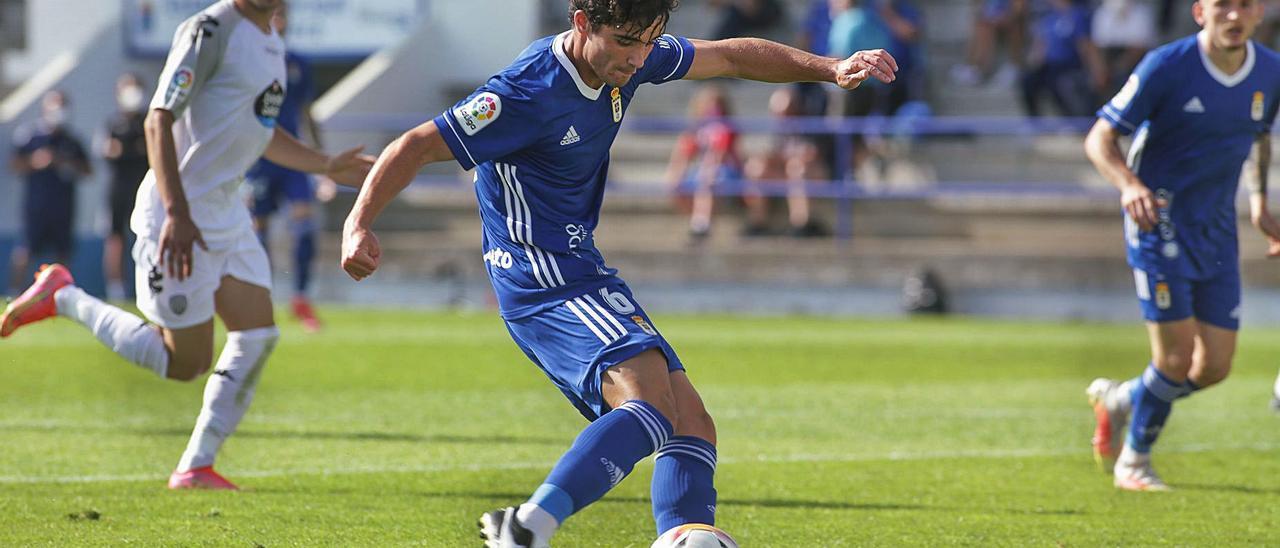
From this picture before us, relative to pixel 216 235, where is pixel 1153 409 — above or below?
below

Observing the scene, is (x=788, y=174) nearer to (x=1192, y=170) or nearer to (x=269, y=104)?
(x=1192, y=170)

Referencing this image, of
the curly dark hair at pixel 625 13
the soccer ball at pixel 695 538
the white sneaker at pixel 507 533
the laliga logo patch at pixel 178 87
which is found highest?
the curly dark hair at pixel 625 13

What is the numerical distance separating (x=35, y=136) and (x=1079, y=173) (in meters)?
12.3

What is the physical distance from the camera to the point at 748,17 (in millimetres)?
22547

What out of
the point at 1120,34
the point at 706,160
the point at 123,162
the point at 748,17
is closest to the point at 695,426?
the point at 706,160

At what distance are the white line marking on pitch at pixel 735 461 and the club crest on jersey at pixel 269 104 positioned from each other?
1477 millimetres

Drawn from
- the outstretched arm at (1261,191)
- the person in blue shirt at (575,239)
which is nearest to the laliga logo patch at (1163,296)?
the outstretched arm at (1261,191)

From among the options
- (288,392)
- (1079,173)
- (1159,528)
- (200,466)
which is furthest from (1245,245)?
(200,466)

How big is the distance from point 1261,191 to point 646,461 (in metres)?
2.98

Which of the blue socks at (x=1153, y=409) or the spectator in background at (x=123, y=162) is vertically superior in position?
the blue socks at (x=1153, y=409)

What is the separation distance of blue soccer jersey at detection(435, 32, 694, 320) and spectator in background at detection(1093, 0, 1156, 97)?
16287 mm

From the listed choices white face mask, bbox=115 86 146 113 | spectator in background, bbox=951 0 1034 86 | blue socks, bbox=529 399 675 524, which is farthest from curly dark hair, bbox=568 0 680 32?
spectator in background, bbox=951 0 1034 86

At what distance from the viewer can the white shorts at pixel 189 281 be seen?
22.2 ft

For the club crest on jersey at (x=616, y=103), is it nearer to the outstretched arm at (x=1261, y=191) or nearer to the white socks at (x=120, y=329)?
the white socks at (x=120, y=329)
